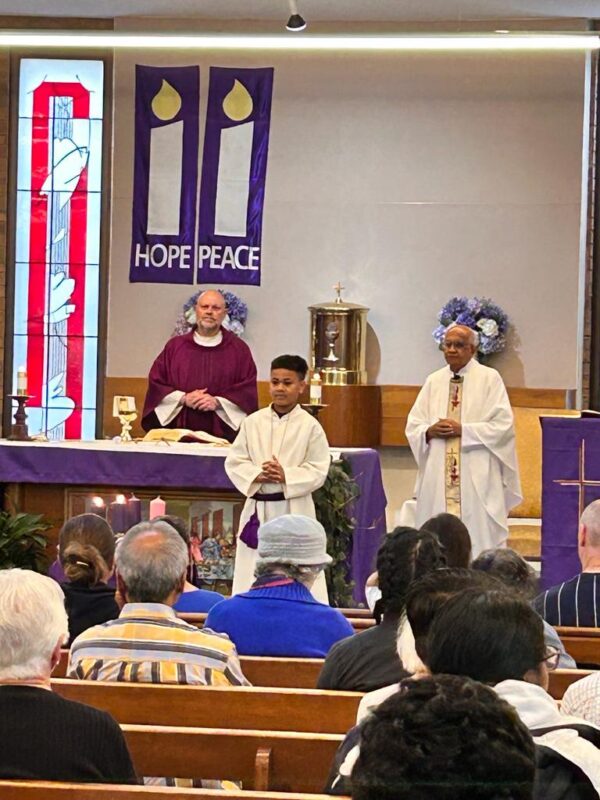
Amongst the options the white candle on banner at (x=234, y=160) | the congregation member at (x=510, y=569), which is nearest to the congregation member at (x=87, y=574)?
the congregation member at (x=510, y=569)

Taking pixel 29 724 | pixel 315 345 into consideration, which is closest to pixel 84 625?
pixel 29 724

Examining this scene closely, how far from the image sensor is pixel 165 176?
477 inches

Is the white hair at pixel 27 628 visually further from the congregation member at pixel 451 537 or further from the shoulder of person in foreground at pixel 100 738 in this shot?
the congregation member at pixel 451 537

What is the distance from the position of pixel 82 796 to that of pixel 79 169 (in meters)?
10.4

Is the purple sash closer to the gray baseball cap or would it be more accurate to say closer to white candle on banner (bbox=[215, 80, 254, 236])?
the gray baseball cap

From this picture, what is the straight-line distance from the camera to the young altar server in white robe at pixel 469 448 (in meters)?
8.41

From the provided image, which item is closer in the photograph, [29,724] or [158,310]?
[29,724]

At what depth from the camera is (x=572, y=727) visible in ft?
6.87

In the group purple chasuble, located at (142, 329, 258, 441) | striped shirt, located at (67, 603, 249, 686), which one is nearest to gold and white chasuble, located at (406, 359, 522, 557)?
purple chasuble, located at (142, 329, 258, 441)

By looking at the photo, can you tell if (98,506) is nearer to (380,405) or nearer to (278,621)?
(278,621)

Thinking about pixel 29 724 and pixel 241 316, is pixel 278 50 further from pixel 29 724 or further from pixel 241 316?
pixel 29 724

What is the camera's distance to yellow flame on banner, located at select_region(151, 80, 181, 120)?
39.6ft

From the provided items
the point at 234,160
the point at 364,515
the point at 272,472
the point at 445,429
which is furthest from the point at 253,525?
the point at 234,160

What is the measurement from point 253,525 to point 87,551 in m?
2.74
